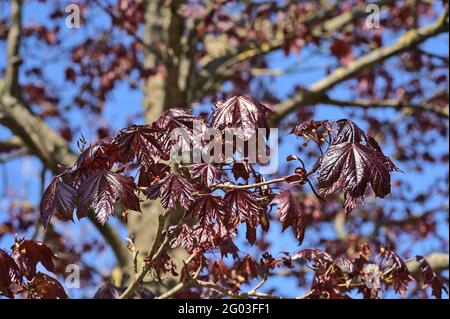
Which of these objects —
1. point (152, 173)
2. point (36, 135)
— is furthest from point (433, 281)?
point (36, 135)

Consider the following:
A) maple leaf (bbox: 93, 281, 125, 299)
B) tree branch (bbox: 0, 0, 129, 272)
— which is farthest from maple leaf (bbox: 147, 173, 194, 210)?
tree branch (bbox: 0, 0, 129, 272)

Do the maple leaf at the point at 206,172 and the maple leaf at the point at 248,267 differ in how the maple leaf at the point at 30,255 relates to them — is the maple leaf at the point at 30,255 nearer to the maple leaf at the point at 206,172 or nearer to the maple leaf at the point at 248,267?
the maple leaf at the point at 206,172

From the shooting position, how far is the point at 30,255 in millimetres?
2533

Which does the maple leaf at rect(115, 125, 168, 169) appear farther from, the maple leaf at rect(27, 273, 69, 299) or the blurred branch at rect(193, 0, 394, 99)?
the blurred branch at rect(193, 0, 394, 99)

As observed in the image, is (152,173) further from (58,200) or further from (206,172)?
(58,200)

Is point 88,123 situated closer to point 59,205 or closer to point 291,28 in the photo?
point 291,28

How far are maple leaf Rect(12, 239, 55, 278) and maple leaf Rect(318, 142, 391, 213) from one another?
1147 millimetres

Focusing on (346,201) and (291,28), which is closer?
(346,201)
